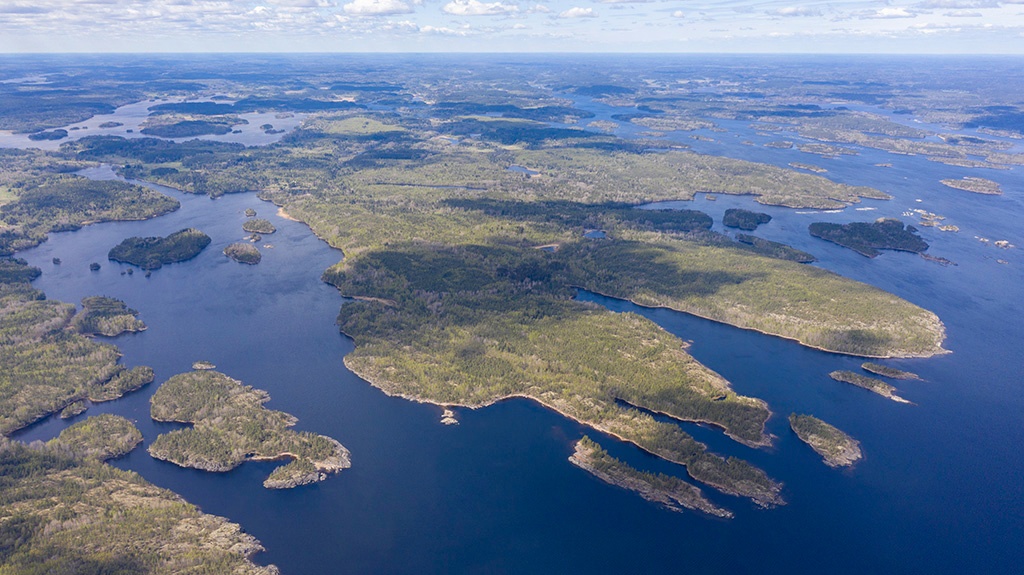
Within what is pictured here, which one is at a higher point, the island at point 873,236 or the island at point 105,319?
the island at point 873,236

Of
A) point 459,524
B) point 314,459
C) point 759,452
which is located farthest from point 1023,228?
point 314,459

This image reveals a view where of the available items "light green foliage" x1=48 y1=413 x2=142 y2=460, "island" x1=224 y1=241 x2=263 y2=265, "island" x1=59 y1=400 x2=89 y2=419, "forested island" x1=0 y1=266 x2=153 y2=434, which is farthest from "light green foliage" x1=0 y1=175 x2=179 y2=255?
"light green foliage" x1=48 y1=413 x2=142 y2=460

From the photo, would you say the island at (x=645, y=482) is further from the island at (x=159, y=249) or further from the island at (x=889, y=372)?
the island at (x=159, y=249)

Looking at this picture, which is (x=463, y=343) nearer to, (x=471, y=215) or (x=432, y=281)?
(x=432, y=281)

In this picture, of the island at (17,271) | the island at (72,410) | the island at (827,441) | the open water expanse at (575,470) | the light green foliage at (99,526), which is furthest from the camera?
the island at (17,271)

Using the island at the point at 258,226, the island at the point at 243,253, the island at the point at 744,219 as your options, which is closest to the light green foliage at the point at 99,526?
the island at the point at 243,253

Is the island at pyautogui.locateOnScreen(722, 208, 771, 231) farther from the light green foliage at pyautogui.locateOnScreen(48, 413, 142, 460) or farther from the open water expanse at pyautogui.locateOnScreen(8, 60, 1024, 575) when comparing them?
the light green foliage at pyautogui.locateOnScreen(48, 413, 142, 460)
